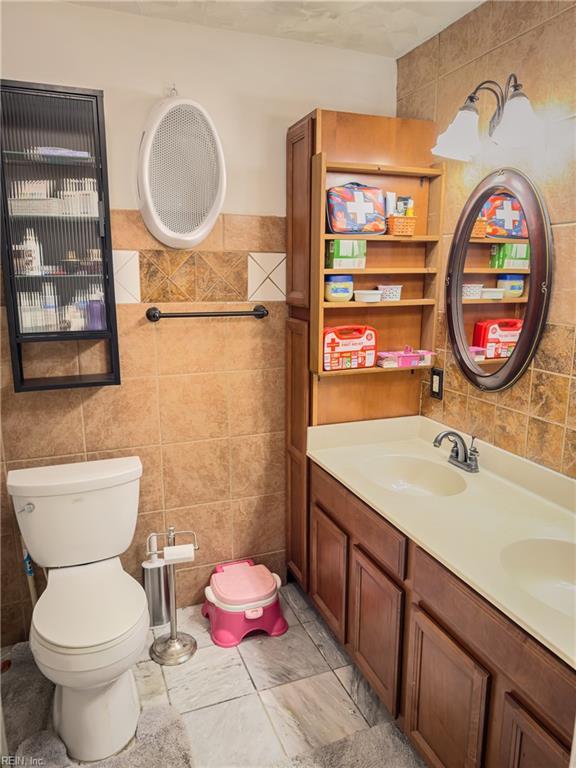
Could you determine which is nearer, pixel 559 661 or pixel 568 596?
pixel 559 661

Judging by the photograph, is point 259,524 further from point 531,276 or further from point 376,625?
point 531,276

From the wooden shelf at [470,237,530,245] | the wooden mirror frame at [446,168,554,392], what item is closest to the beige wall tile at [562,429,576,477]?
the wooden mirror frame at [446,168,554,392]

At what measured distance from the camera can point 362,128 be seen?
86.4 inches

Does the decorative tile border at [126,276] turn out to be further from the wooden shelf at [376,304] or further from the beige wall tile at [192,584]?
the beige wall tile at [192,584]

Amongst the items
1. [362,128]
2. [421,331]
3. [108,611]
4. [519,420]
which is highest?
[362,128]

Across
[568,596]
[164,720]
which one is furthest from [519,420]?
[164,720]

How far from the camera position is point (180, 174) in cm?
218

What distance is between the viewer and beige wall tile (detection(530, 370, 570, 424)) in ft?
5.72

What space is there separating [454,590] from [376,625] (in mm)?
534

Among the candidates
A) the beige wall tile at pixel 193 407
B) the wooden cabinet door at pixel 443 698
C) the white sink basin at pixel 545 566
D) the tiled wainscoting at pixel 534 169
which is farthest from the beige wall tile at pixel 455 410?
the beige wall tile at pixel 193 407

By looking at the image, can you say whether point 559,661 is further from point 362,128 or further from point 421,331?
point 362,128

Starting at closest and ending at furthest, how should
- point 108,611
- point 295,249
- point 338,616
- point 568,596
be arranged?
point 568,596
point 108,611
point 338,616
point 295,249

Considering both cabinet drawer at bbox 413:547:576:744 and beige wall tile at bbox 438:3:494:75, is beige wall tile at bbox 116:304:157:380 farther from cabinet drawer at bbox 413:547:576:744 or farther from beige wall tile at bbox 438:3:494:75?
beige wall tile at bbox 438:3:494:75

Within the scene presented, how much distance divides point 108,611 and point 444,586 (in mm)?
1127
